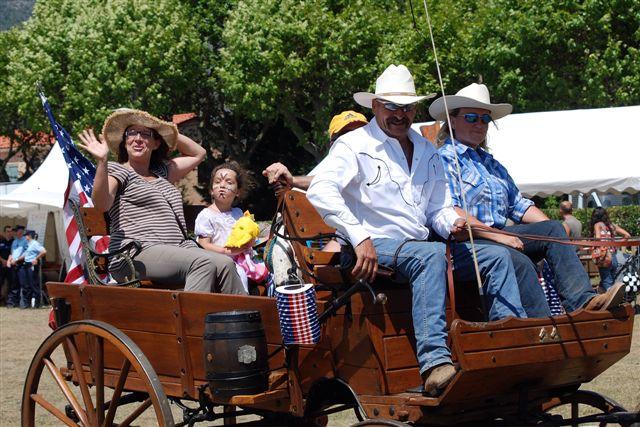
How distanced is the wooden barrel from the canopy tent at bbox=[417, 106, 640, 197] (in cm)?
1048

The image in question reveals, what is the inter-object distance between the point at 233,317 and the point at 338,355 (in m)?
0.50

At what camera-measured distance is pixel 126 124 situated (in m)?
5.90

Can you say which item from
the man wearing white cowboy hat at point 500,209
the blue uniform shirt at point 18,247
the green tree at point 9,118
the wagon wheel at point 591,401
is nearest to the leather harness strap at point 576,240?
the man wearing white cowboy hat at point 500,209

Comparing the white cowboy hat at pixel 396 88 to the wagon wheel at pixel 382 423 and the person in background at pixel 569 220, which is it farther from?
the person in background at pixel 569 220

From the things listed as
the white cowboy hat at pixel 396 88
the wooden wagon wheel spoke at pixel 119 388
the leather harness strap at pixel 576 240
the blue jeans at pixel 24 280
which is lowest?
the blue jeans at pixel 24 280

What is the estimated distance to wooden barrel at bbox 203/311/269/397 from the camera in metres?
4.52

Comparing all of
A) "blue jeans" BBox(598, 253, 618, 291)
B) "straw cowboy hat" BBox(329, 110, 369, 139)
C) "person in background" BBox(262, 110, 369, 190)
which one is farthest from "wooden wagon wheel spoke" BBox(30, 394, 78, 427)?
"blue jeans" BBox(598, 253, 618, 291)

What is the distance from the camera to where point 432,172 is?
476cm

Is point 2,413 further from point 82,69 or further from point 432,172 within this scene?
point 82,69

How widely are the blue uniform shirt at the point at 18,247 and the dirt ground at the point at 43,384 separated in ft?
15.4

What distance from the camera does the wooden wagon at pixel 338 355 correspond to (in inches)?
162

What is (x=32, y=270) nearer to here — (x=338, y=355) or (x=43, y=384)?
(x=43, y=384)

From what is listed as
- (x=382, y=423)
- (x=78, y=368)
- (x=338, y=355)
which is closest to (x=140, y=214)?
(x=78, y=368)

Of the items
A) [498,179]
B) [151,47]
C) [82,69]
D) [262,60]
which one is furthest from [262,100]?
[498,179]
